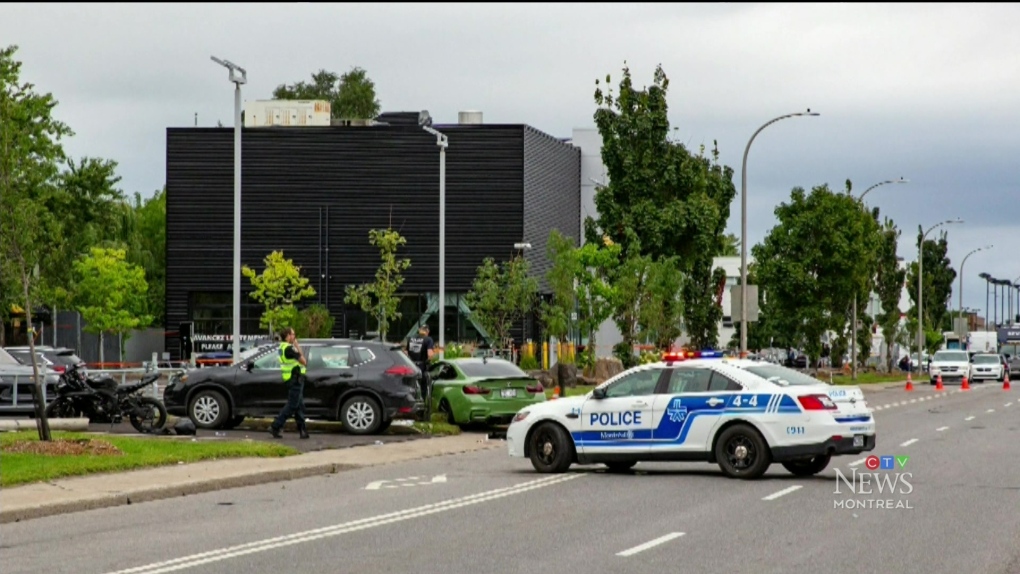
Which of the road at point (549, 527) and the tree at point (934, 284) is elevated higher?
the tree at point (934, 284)

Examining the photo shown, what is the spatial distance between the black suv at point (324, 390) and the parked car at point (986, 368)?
186 ft

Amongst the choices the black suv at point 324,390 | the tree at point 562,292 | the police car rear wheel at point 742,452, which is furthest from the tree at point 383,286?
the police car rear wheel at point 742,452

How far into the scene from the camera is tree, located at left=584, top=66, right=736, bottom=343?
169 feet

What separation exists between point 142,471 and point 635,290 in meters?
29.7

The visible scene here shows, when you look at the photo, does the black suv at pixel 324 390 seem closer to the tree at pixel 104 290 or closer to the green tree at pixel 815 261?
the green tree at pixel 815 261

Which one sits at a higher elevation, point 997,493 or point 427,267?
point 427,267

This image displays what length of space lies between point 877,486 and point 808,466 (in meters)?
1.48

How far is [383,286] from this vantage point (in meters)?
75.6

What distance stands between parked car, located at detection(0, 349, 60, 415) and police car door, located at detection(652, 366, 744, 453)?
14.0m

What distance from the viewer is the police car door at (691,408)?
20.2 metres

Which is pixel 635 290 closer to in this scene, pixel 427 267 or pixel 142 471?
pixel 142 471

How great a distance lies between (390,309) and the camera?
7462 cm

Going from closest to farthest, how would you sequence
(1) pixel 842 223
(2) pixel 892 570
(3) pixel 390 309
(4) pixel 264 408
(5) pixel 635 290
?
(2) pixel 892 570, (4) pixel 264 408, (5) pixel 635 290, (1) pixel 842 223, (3) pixel 390 309

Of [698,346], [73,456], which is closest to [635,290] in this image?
[698,346]
